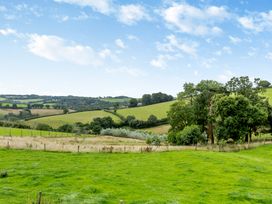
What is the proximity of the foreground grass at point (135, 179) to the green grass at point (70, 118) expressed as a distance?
336ft

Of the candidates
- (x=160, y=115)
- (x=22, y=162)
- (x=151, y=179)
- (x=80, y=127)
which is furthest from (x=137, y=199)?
(x=160, y=115)

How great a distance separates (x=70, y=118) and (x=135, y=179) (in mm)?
130749

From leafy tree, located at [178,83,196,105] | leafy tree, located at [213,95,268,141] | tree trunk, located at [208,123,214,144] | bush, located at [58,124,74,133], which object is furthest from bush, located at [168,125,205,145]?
bush, located at [58,124,74,133]

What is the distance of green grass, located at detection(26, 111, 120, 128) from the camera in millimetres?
159250

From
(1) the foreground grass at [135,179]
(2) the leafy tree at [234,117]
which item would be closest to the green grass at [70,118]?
(2) the leafy tree at [234,117]

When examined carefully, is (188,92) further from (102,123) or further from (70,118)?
(70,118)

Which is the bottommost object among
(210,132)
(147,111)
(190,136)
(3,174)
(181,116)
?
(3,174)

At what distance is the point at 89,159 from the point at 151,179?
58.0 feet

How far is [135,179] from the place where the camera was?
39.3 metres

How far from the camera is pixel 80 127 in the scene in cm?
14825

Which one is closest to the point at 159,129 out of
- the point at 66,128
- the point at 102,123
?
the point at 102,123

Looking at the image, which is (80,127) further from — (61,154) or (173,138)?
(61,154)

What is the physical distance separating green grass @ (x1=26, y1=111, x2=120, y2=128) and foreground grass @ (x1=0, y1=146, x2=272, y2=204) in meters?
102

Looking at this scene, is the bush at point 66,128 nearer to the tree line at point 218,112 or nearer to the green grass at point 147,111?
the green grass at point 147,111
